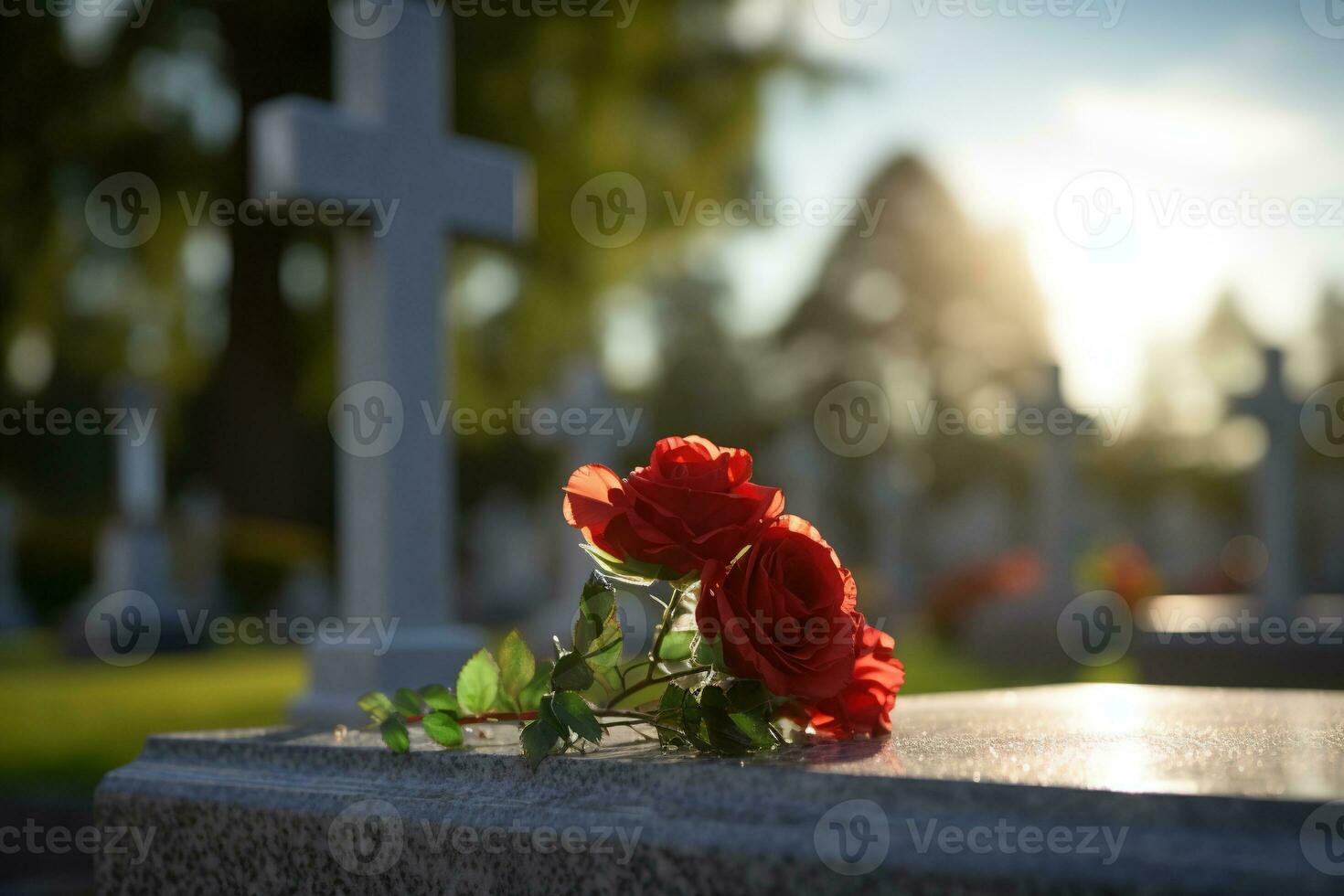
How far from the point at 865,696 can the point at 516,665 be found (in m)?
0.43

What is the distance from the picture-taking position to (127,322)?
47.9 feet

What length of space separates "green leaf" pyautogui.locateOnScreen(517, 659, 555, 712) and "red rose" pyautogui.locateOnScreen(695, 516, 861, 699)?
0.83 ft

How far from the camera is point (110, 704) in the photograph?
339 inches

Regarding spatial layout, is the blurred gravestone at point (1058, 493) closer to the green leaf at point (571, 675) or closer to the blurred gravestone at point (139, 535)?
the green leaf at point (571, 675)

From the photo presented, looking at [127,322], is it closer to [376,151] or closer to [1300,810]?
[376,151]

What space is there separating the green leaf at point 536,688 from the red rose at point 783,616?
0.25 metres

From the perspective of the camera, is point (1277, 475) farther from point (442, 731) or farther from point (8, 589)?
point (8, 589)

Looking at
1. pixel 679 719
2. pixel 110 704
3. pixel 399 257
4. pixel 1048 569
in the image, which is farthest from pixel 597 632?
pixel 1048 569

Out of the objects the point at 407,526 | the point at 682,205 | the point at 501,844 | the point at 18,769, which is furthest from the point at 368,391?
the point at 682,205

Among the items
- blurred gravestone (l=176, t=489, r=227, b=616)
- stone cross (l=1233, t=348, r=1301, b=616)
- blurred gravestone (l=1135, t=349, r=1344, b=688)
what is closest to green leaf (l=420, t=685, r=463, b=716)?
blurred gravestone (l=1135, t=349, r=1344, b=688)

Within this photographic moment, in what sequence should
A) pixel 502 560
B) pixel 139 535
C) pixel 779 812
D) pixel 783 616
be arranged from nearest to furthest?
1. pixel 779 812
2. pixel 783 616
3. pixel 139 535
4. pixel 502 560

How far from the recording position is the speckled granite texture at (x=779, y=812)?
0.97m

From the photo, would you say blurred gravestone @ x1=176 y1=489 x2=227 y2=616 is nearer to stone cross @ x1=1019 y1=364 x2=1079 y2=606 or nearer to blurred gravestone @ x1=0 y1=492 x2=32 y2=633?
blurred gravestone @ x1=0 y1=492 x2=32 y2=633

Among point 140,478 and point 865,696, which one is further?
point 140,478
